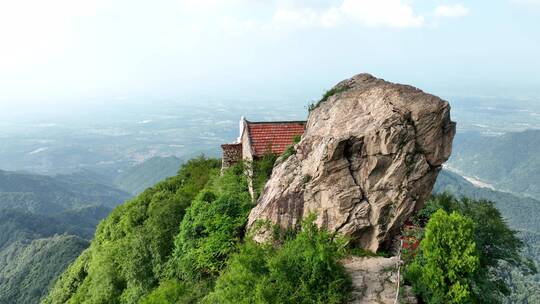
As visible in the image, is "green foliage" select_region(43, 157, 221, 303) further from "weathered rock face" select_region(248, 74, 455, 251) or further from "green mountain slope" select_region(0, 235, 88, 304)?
"green mountain slope" select_region(0, 235, 88, 304)

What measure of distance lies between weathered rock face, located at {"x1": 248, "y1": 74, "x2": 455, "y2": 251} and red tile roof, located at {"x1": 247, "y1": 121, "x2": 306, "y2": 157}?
3.62 meters

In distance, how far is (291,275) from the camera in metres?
11.3

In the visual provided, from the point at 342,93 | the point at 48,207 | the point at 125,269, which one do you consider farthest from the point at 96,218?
the point at 342,93

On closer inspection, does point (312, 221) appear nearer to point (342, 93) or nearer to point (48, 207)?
point (342, 93)

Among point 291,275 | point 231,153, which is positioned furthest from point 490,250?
point 231,153

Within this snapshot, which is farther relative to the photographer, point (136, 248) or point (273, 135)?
point (136, 248)

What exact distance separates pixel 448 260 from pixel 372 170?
12.8ft

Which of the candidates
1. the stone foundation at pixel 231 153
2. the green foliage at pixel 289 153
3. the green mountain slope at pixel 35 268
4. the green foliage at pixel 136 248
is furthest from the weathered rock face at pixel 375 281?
the green mountain slope at pixel 35 268

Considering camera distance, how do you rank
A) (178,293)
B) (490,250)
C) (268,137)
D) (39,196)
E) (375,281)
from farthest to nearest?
(39,196), (268,137), (178,293), (490,250), (375,281)

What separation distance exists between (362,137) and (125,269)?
13883 millimetres

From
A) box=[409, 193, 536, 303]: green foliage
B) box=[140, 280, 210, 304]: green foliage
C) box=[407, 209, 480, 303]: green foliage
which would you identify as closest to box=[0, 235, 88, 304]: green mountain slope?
box=[140, 280, 210, 304]: green foliage

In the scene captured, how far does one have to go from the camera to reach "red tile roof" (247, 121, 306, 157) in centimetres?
1855

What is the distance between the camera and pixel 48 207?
172 m

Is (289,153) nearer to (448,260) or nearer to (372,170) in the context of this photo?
(372,170)
